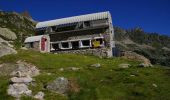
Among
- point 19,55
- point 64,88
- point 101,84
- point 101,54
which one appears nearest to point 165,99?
point 101,84

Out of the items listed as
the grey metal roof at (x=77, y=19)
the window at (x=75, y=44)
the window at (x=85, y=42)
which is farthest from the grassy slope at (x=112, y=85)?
the window at (x=75, y=44)

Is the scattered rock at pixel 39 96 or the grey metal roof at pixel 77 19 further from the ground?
the grey metal roof at pixel 77 19

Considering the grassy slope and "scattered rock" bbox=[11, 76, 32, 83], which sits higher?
"scattered rock" bbox=[11, 76, 32, 83]

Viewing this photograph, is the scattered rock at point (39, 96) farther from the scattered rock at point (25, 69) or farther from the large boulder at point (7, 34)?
the large boulder at point (7, 34)

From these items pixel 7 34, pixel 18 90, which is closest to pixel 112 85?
pixel 18 90

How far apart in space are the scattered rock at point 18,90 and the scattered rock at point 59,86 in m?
2.46

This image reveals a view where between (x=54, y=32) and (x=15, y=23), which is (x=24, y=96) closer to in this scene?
(x=54, y=32)

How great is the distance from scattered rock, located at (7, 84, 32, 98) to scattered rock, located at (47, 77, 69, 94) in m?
2.46

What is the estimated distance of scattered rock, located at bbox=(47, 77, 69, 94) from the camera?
103 ft

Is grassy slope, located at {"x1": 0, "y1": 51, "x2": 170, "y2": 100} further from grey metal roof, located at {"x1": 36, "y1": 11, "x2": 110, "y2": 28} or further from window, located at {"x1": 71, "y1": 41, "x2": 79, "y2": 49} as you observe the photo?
window, located at {"x1": 71, "y1": 41, "x2": 79, "y2": 49}

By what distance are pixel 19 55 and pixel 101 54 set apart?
2411 centimetres

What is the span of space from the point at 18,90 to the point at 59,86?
4273mm

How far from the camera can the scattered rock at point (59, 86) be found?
31312mm

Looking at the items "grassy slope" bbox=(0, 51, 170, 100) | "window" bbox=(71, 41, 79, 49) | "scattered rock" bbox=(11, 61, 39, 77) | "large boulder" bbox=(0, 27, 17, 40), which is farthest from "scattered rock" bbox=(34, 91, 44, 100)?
"large boulder" bbox=(0, 27, 17, 40)
